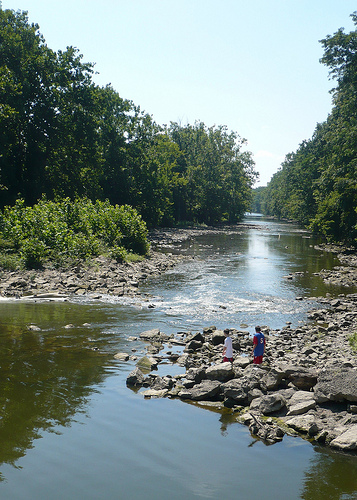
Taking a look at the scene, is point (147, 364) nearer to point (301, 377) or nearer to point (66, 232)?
point (301, 377)

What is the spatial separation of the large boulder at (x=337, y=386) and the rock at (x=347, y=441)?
3.51 feet

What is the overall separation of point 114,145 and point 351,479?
59.1 metres

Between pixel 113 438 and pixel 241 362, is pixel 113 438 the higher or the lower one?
the lower one

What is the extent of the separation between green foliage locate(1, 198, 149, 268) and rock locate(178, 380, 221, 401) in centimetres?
1800

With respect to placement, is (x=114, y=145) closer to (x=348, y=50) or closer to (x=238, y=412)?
(x=348, y=50)

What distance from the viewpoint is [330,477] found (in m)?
8.33

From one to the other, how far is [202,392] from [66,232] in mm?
21632

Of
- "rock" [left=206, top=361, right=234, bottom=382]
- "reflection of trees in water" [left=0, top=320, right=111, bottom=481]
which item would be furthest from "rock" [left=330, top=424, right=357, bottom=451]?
"reflection of trees in water" [left=0, top=320, right=111, bottom=481]

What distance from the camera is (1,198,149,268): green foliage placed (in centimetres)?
2844

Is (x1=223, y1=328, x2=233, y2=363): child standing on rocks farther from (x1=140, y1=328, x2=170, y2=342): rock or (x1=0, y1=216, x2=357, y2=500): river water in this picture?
(x1=140, y1=328, x2=170, y2=342): rock

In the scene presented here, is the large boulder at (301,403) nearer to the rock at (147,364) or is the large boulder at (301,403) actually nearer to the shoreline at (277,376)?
the shoreline at (277,376)

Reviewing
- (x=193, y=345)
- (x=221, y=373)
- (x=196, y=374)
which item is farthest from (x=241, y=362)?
(x=193, y=345)

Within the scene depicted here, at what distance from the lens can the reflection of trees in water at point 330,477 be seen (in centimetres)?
789

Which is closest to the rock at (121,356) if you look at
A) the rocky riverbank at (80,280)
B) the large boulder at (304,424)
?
the large boulder at (304,424)
